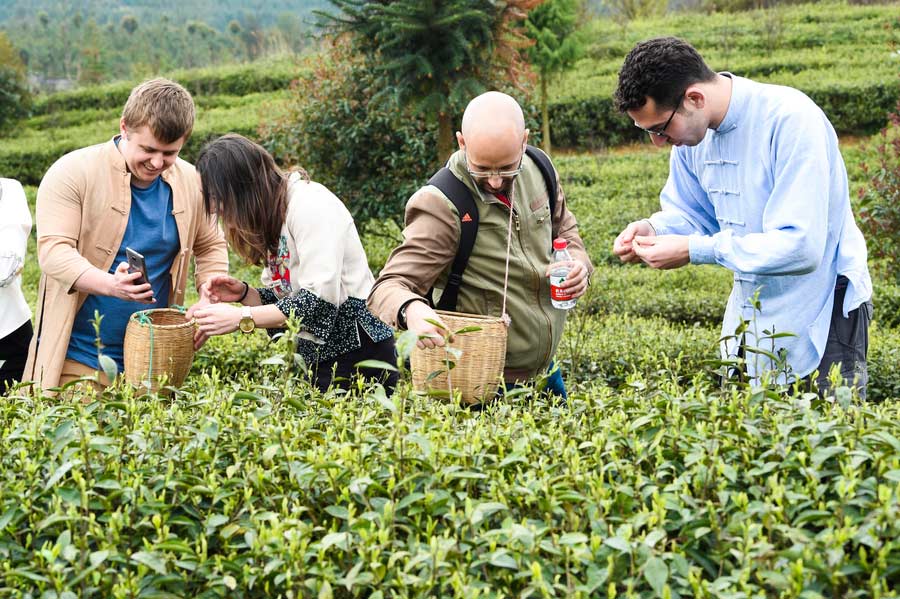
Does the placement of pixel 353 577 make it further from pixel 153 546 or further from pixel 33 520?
pixel 33 520

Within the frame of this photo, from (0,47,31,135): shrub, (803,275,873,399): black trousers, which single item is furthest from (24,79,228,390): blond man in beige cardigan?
(0,47,31,135): shrub

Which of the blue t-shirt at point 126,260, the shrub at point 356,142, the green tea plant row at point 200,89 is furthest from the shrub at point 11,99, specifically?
the blue t-shirt at point 126,260

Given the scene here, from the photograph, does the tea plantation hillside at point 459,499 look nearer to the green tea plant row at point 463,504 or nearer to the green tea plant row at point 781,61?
the green tea plant row at point 463,504

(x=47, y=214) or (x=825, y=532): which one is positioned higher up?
(x=47, y=214)

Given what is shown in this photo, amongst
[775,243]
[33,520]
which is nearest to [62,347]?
[33,520]

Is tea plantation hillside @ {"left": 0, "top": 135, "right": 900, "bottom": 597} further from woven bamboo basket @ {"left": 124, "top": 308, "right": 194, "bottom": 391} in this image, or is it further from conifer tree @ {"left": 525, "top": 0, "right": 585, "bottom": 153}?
conifer tree @ {"left": 525, "top": 0, "right": 585, "bottom": 153}

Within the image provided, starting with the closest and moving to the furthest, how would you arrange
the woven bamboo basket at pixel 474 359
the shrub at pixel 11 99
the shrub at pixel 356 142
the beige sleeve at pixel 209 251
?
1. the woven bamboo basket at pixel 474 359
2. the beige sleeve at pixel 209 251
3. the shrub at pixel 356 142
4. the shrub at pixel 11 99

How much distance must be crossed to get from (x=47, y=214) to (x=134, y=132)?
1.28ft

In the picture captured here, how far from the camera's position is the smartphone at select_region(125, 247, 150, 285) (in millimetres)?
2971

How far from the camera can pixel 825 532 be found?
1.49 metres

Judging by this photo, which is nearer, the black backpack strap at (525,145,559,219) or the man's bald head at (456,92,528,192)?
the man's bald head at (456,92,528,192)

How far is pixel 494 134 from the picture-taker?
265cm

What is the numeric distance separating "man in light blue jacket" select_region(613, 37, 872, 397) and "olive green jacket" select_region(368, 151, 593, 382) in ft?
1.05

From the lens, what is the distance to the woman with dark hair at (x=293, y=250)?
2.96m
